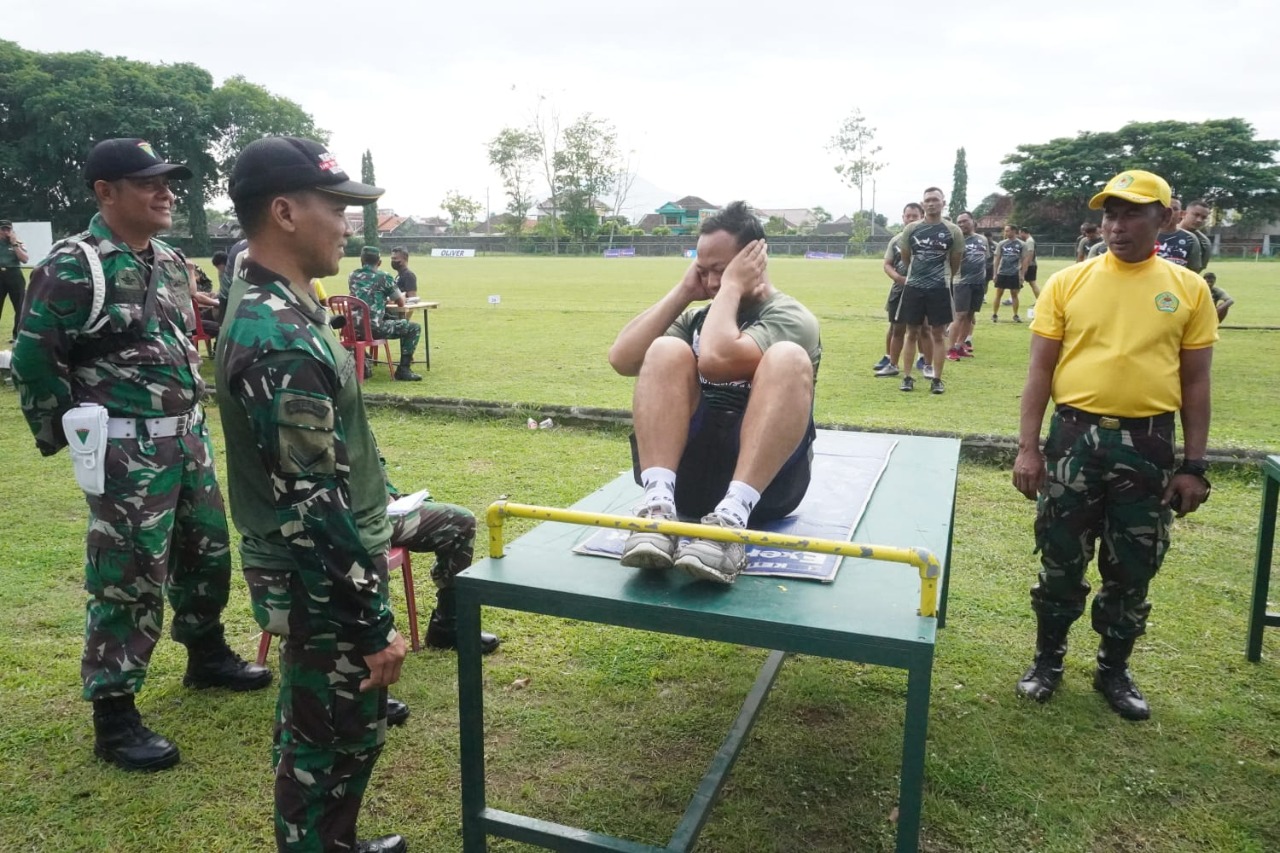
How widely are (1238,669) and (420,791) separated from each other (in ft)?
10.6

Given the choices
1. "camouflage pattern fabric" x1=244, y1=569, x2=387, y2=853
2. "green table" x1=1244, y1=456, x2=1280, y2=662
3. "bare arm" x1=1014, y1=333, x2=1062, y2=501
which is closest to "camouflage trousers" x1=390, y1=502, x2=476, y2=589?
"camouflage pattern fabric" x1=244, y1=569, x2=387, y2=853

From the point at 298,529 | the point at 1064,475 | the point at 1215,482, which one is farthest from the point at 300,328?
the point at 1215,482

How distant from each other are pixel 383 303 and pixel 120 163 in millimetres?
7263

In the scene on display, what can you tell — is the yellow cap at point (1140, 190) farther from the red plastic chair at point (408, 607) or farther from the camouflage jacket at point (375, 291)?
the camouflage jacket at point (375, 291)

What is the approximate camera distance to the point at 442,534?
3.36m

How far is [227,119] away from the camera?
194ft

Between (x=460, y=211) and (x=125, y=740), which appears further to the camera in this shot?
(x=460, y=211)

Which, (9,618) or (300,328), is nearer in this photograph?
(300,328)

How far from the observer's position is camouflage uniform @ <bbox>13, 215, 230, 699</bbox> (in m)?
2.81

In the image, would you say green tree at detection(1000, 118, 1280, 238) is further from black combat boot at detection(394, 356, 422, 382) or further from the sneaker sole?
the sneaker sole

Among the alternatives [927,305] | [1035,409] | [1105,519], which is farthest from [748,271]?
[927,305]

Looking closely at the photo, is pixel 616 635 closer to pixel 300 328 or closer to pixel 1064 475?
pixel 1064 475

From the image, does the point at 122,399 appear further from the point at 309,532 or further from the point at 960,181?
the point at 960,181

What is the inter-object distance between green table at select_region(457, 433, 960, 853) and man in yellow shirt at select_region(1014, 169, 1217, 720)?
2.44ft
